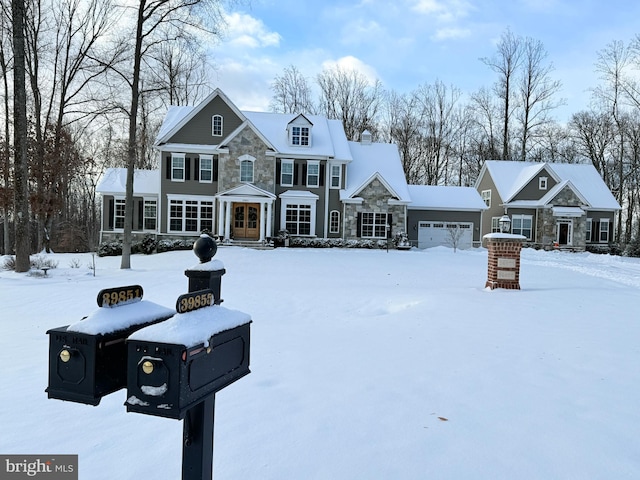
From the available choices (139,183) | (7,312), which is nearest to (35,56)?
(139,183)

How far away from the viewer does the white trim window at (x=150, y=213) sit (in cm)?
2547

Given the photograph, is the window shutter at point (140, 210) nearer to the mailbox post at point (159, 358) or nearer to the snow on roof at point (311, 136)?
the snow on roof at point (311, 136)

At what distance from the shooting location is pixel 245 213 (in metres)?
24.3

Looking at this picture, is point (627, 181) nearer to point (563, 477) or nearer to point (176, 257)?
point (176, 257)

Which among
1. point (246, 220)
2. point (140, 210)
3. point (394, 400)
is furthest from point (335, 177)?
point (394, 400)

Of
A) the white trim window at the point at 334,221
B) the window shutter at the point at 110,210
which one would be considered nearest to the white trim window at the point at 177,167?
the window shutter at the point at 110,210

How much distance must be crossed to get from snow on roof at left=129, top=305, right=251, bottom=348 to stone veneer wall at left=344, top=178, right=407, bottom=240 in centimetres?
2350

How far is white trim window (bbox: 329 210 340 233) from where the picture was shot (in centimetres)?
2547

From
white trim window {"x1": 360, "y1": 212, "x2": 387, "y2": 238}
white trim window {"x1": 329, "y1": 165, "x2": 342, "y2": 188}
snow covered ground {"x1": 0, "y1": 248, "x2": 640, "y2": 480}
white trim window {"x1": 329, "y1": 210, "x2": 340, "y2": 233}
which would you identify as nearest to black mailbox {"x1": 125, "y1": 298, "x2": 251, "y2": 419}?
snow covered ground {"x1": 0, "y1": 248, "x2": 640, "y2": 480}

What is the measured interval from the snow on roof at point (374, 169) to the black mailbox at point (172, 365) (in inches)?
926

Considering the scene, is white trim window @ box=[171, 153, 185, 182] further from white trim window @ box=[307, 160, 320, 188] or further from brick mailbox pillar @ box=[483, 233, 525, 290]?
brick mailbox pillar @ box=[483, 233, 525, 290]

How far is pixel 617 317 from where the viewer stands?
23.3 feet

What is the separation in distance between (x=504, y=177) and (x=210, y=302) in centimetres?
3263

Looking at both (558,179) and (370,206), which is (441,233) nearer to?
(370,206)
